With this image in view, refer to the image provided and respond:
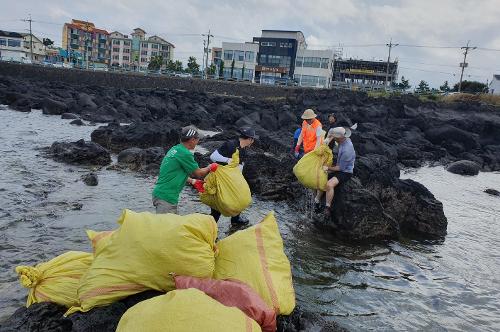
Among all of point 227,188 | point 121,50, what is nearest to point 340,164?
point 227,188

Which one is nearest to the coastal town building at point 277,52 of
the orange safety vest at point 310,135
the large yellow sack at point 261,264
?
the orange safety vest at point 310,135

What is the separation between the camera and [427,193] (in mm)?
8156

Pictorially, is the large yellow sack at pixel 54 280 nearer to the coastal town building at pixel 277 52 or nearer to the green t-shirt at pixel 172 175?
the green t-shirt at pixel 172 175

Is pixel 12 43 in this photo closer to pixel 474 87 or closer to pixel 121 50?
pixel 121 50

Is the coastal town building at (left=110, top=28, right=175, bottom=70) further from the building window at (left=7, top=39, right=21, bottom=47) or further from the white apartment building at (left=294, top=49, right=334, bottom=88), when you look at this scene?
the white apartment building at (left=294, top=49, right=334, bottom=88)

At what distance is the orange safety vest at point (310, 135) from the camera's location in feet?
30.1

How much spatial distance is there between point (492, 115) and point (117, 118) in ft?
83.5

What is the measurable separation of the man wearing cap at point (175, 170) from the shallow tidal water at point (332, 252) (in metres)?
1.55

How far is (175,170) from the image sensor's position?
16.4ft

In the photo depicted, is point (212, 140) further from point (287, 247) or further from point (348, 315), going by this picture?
point (348, 315)

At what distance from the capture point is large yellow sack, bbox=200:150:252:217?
5.70 metres

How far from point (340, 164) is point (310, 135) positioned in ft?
6.91

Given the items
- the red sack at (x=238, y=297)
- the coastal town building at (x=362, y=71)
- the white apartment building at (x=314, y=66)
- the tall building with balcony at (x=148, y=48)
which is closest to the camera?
the red sack at (x=238, y=297)

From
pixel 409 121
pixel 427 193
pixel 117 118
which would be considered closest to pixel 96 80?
pixel 117 118
